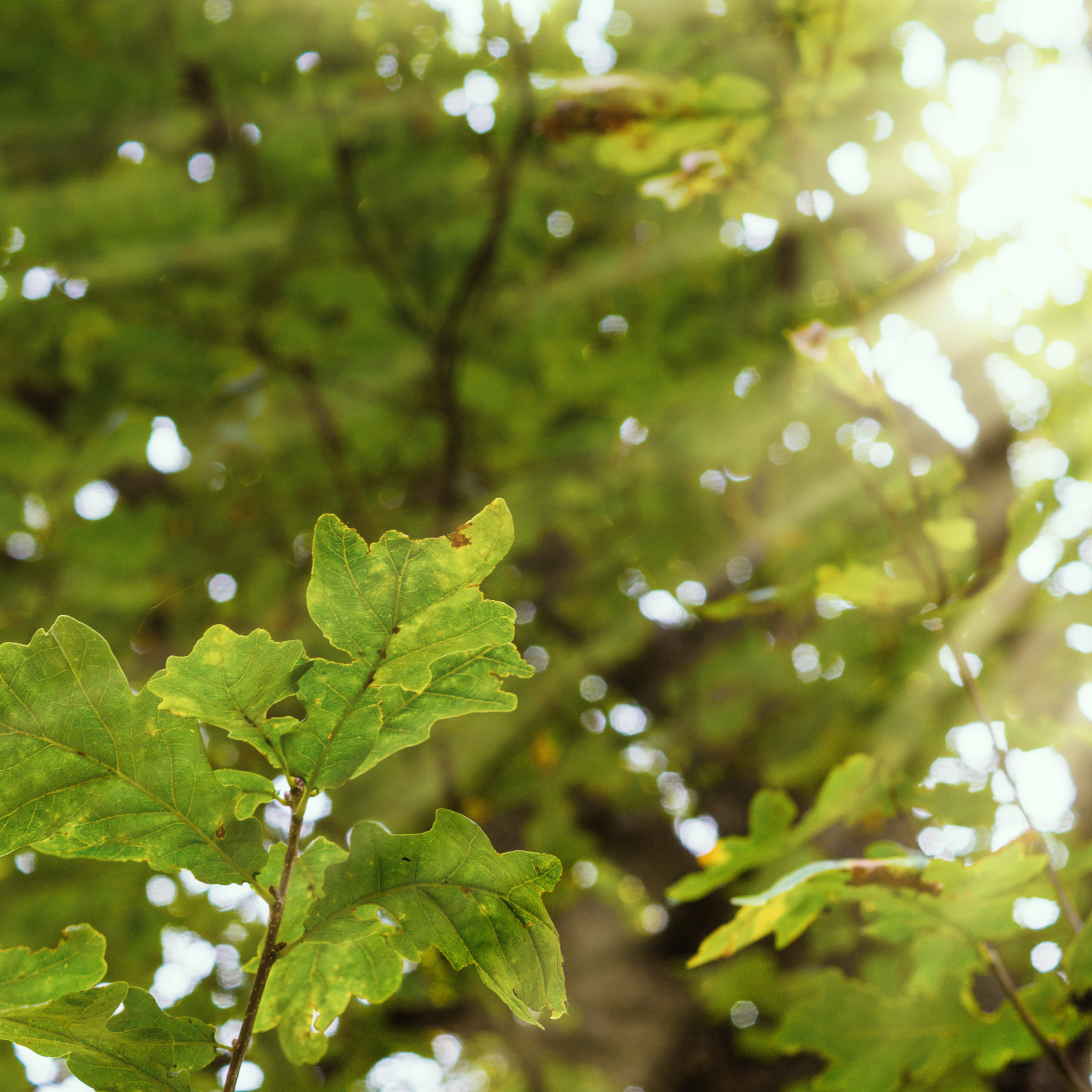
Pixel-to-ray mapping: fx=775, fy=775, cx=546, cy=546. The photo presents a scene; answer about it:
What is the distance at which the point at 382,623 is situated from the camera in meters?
0.68

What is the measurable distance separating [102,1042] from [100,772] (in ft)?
0.72

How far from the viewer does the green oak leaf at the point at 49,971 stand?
2.41 feet

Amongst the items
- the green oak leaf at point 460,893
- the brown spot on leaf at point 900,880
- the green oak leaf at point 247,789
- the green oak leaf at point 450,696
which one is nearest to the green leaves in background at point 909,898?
the brown spot on leaf at point 900,880

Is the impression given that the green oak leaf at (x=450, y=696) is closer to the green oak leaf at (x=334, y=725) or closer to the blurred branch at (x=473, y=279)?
the green oak leaf at (x=334, y=725)

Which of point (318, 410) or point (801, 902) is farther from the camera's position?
point (318, 410)

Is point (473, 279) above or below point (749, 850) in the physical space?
above

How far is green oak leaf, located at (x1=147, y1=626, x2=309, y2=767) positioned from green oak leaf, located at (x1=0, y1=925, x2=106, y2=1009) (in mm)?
266

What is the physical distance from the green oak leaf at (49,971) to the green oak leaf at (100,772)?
0.14m

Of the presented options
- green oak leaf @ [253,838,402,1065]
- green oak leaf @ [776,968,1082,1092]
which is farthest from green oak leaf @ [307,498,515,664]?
green oak leaf @ [776,968,1082,1092]

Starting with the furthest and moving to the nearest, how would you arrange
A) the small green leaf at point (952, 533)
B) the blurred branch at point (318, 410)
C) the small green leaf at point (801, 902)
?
1. the blurred branch at point (318, 410)
2. the small green leaf at point (952, 533)
3. the small green leaf at point (801, 902)

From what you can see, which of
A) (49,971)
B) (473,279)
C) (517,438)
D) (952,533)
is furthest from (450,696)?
(517,438)

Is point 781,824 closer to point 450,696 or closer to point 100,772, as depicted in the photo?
point 450,696

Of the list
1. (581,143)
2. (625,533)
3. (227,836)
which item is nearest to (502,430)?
(625,533)

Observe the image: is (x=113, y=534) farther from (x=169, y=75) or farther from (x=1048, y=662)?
(x=1048, y=662)
